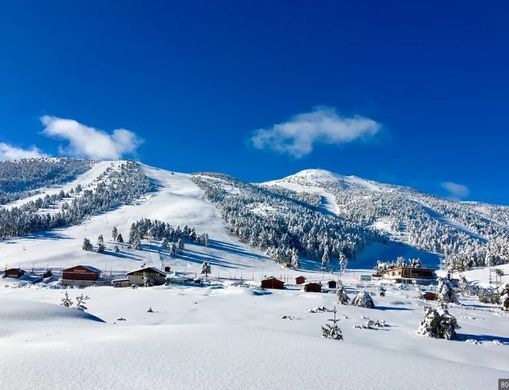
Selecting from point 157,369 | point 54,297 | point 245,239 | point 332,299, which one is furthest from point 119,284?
point 245,239

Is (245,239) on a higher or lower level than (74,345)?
higher

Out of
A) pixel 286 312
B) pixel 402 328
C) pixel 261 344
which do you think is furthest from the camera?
pixel 286 312

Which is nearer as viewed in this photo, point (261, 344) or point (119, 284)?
point (261, 344)

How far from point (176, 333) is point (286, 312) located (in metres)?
39.3

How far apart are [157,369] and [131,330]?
705 centimetres

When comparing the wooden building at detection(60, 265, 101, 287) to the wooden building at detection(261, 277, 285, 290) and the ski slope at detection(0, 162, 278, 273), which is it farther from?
the wooden building at detection(261, 277, 285, 290)

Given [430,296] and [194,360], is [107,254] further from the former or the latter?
[194,360]

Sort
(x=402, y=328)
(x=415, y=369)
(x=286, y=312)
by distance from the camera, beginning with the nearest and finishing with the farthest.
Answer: (x=415, y=369) → (x=402, y=328) → (x=286, y=312)

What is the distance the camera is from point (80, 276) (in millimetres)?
97688

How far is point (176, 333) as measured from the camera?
18359 millimetres

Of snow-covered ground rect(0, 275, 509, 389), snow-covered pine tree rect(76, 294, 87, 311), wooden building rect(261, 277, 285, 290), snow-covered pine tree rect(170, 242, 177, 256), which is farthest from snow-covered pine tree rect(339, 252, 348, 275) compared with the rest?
snow-covered ground rect(0, 275, 509, 389)

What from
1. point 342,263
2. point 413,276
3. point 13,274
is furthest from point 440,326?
point 342,263

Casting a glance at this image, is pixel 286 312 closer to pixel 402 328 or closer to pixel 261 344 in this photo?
pixel 402 328

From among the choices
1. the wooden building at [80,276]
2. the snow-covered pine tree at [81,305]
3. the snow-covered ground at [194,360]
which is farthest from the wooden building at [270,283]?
the snow-covered ground at [194,360]
